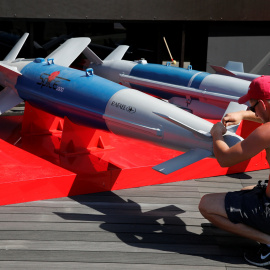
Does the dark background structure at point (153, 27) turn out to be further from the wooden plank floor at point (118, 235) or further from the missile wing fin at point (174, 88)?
the wooden plank floor at point (118, 235)

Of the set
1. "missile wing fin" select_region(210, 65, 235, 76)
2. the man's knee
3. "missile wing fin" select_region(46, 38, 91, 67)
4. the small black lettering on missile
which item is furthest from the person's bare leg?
"missile wing fin" select_region(210, 65, 235, 76)

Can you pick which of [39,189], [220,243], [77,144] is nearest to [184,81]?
[77,144]

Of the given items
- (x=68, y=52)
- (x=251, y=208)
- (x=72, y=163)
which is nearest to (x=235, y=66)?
(x=68, y=52)

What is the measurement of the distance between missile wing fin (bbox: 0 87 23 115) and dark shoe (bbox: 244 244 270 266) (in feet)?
9.25

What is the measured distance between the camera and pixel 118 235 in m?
2.93

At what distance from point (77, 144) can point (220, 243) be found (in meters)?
1.70

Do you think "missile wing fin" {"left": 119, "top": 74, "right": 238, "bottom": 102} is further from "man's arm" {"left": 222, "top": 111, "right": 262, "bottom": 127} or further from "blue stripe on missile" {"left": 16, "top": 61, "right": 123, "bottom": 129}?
"man's arm" {"left": 222, "top": 111, "right": 262, "bottom": 127}

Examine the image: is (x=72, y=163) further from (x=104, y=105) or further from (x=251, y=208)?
(x=251, y=208)

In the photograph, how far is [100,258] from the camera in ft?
8.65

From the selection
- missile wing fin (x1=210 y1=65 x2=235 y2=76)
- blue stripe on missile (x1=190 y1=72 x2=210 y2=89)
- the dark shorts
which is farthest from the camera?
missile wing fin (x1=210 y1=65 x2=235 y2=76)

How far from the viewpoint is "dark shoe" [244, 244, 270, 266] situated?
256 centimetres

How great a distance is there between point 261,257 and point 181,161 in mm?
A: 711

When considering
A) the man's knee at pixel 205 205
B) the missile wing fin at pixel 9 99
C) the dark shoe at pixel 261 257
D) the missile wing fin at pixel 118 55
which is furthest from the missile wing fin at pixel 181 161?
the missile wing fin at pixel 118 55

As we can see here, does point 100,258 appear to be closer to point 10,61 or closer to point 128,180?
point 128,180
